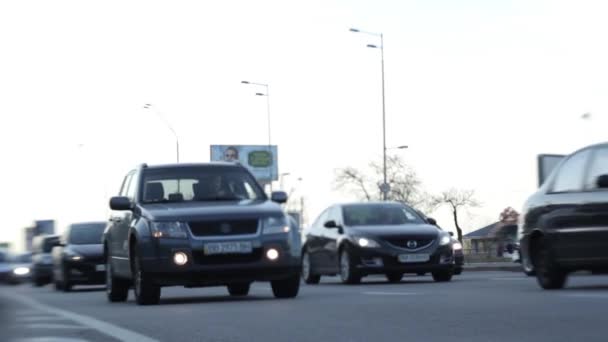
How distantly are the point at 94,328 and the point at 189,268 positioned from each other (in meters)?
4.64

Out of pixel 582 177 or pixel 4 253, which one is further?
pixel 582 177

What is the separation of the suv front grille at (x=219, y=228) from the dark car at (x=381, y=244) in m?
6.37

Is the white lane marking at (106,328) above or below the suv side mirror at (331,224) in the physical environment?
below

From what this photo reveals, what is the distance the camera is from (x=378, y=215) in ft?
82.7

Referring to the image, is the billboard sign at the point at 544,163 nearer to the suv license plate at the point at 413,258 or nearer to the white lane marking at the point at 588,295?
the suv license plate at the point at 413,258

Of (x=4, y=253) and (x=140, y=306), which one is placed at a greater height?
(x=4, y=253)

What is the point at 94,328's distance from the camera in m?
12.9

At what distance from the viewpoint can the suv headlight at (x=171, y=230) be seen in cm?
1759

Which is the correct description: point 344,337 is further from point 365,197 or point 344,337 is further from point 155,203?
point 365,197

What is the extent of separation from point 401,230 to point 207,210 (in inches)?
267

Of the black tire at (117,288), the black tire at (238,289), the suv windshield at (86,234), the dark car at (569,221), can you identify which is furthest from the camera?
the suv windshield at (86,234)

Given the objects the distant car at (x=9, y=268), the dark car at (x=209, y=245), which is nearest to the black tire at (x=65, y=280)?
the dark car at (x=209, y=245)

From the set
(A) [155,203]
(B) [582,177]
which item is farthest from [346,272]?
(B) [582,177]

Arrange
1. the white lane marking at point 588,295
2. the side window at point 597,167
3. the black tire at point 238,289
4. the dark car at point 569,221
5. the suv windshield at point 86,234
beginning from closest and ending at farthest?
the white lane marking at point 588,295 < the dark car at point 569,221 < the side window at point 597,167 < the black tire at point 238,289 < the suv windshield at point 86,234
